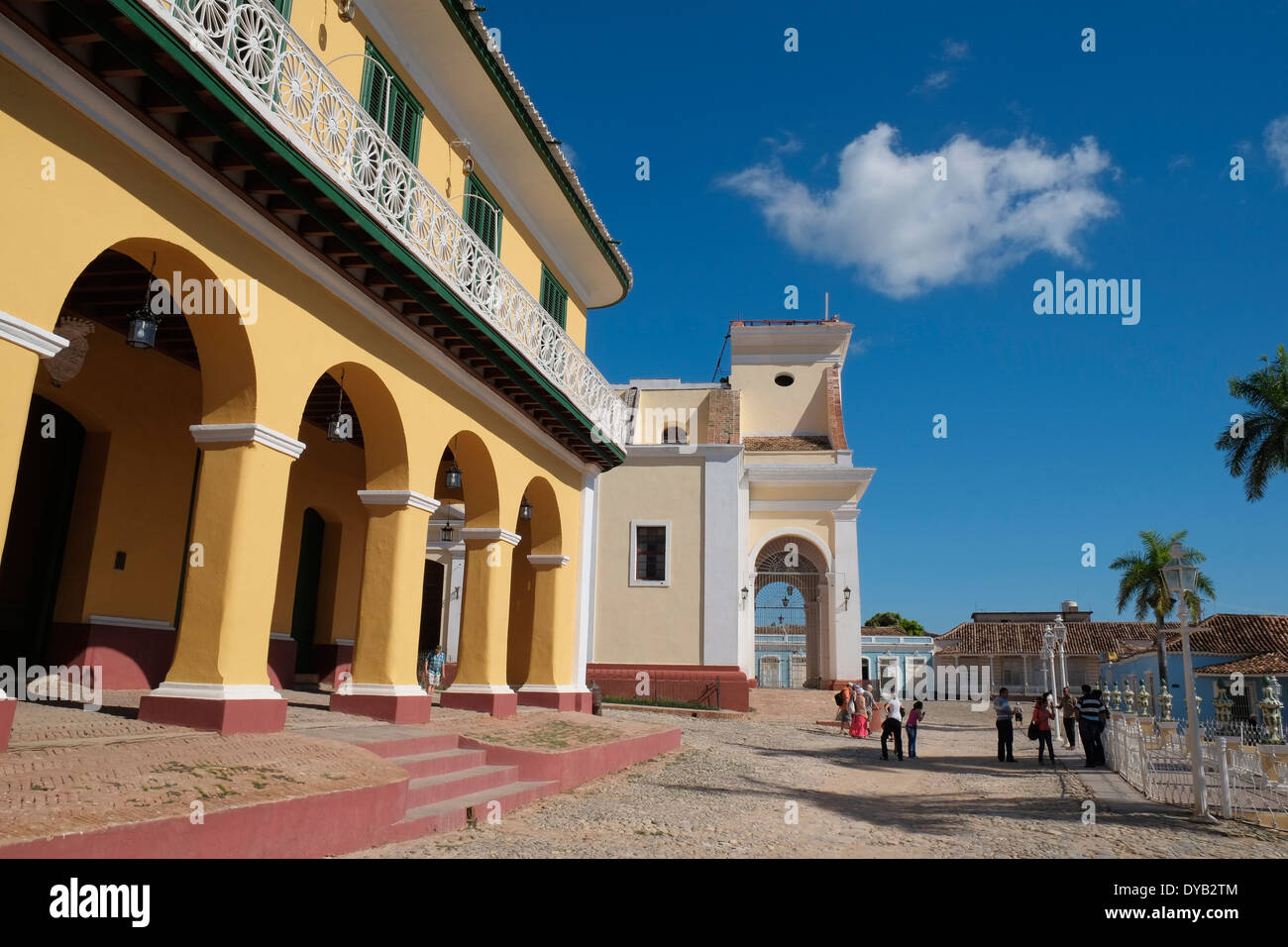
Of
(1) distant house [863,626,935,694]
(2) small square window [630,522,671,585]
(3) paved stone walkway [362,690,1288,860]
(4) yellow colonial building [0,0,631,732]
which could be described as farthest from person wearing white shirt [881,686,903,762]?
(1) distant house [863,626,935,694]

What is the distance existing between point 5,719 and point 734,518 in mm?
19921

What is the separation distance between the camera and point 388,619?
10.0 meters

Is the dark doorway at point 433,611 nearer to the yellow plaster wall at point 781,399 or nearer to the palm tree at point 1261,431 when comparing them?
the yellow plaster wall at point 781,399

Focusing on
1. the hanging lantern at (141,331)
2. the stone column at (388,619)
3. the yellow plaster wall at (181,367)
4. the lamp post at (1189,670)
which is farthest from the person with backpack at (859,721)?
the hanging lantern at (141,331)

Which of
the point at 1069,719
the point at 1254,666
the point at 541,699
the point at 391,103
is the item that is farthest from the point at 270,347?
the point at 1254,666

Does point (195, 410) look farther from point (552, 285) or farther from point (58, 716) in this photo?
point (552, 285)

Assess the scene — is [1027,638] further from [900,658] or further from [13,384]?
[13,384]

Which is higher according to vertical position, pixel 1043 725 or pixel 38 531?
pixel 38 531

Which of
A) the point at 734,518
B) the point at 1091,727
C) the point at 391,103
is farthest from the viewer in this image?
the point at 734,518

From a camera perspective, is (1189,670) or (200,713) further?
(1189,670)

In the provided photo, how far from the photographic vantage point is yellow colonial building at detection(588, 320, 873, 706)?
78.2 ft

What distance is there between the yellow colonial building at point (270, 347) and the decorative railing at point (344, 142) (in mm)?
35

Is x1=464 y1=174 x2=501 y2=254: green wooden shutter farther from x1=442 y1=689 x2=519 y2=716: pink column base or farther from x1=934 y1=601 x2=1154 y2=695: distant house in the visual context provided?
x1=934 y1=601 x2=1154 y2=695: distant house
